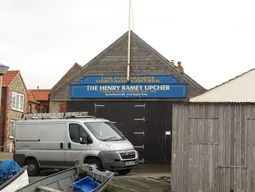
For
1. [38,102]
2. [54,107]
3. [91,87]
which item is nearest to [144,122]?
[91,87]

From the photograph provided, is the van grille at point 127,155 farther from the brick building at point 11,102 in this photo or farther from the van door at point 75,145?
the brick building at point 11,102

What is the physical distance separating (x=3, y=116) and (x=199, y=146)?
28.1m

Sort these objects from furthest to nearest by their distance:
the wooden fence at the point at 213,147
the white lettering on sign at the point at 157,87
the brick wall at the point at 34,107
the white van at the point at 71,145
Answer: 1. the brick wall at the point at 34,107
2. the white lettering on sign at the point at 157,87
3. the white van at the point at 71,145
4. the wooden fence at the point at 213,147

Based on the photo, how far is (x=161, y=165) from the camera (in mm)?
22188

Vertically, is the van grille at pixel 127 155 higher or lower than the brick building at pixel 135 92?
lower

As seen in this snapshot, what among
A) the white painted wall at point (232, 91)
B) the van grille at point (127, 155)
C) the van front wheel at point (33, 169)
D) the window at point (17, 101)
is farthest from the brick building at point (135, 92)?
the window at point (17, 101)

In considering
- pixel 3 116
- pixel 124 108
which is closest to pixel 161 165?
pixel 124 108

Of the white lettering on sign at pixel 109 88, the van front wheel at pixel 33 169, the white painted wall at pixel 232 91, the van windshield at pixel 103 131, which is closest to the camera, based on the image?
the van windshield at pixel 103 131

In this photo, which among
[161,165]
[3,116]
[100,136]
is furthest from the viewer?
[3,116]

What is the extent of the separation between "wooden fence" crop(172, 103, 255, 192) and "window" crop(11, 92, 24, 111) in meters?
28.9

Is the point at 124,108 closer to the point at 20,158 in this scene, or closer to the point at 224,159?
the point at 20,158

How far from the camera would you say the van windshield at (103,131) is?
16656 millimetres

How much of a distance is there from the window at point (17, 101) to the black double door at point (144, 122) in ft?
64.2

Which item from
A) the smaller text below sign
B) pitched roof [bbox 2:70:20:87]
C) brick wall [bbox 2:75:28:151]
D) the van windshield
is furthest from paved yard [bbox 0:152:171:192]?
pitched roof [bbox 2:70:20:87]
